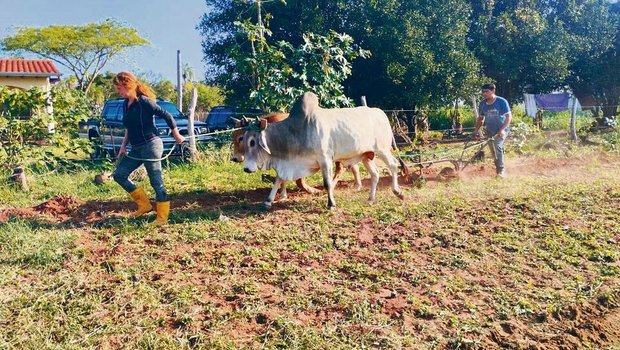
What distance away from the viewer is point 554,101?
22.3m

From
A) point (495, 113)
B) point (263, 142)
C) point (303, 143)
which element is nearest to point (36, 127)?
point (263, 142)

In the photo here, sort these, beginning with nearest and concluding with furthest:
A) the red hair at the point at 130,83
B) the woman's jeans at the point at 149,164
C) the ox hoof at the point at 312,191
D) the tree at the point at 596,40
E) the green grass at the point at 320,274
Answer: the green grass at the point at 320,274 < the red hair at the point at 130,83 < the woman's jeans at the point at 149,164 < the ox hoof at the point at 312,191 < the tree at the point at 596,40

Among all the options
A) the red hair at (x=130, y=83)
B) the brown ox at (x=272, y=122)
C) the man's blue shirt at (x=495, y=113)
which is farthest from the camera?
the man's blue shirt at (x=495, y=113)

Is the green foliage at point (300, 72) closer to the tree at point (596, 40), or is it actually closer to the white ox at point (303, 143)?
the white ox at point (303, 143)

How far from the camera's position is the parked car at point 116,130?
441 inches

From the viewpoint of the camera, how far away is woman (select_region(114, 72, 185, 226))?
5629 millimetres

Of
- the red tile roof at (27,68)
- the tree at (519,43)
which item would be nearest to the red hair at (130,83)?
the tree at (519,43)

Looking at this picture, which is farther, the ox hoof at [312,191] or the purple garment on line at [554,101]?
the purple garment on line at [554,101]

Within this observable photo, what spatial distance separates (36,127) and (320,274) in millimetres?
6450

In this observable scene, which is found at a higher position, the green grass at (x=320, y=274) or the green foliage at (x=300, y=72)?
the green foliage at (x=300, y=72)

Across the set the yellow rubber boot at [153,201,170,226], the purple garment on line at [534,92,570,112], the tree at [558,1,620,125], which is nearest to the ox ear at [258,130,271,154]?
the yellow rubber boot at [153,201,170,226]

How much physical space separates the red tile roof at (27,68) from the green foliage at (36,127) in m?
15.7

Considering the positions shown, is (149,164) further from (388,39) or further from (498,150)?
(388,39)

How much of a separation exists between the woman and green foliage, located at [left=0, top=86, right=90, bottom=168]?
3.58 m
